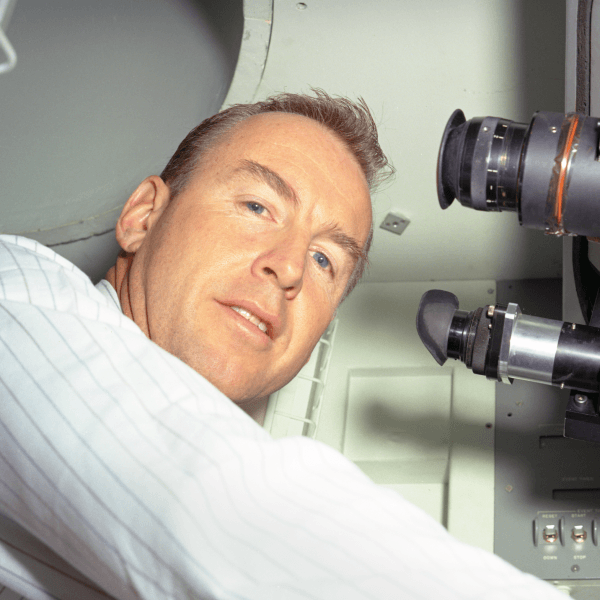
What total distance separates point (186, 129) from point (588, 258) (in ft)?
3.07

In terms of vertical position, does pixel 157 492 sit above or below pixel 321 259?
above

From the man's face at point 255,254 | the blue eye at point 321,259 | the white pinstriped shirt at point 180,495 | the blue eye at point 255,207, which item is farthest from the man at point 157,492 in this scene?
the blue eye at point 321,259

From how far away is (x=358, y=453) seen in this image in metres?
1.53

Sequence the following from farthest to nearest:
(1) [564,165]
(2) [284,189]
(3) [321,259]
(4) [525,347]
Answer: (3) [321,259] → (2) [284,189] → (4) [525,347] → (1) [564,165]

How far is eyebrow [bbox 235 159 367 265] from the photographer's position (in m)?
1.07

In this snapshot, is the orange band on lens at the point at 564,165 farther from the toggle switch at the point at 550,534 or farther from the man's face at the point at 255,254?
the toggle switch at the point at 550,534

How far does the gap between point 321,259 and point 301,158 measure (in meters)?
0.16

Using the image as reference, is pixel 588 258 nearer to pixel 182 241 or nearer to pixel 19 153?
pixel 182 241

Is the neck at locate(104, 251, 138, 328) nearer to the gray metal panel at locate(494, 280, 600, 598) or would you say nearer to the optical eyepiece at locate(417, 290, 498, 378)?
the optical eyepiece at locate(417, 290, 498, 378)

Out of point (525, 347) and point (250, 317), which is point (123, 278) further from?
point (525, 347)

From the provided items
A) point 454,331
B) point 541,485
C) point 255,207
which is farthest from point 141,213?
point 541,485

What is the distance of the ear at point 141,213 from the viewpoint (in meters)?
1.15

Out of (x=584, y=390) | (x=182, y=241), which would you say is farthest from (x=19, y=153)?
(x=584, y=390)

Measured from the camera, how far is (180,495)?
53cm
